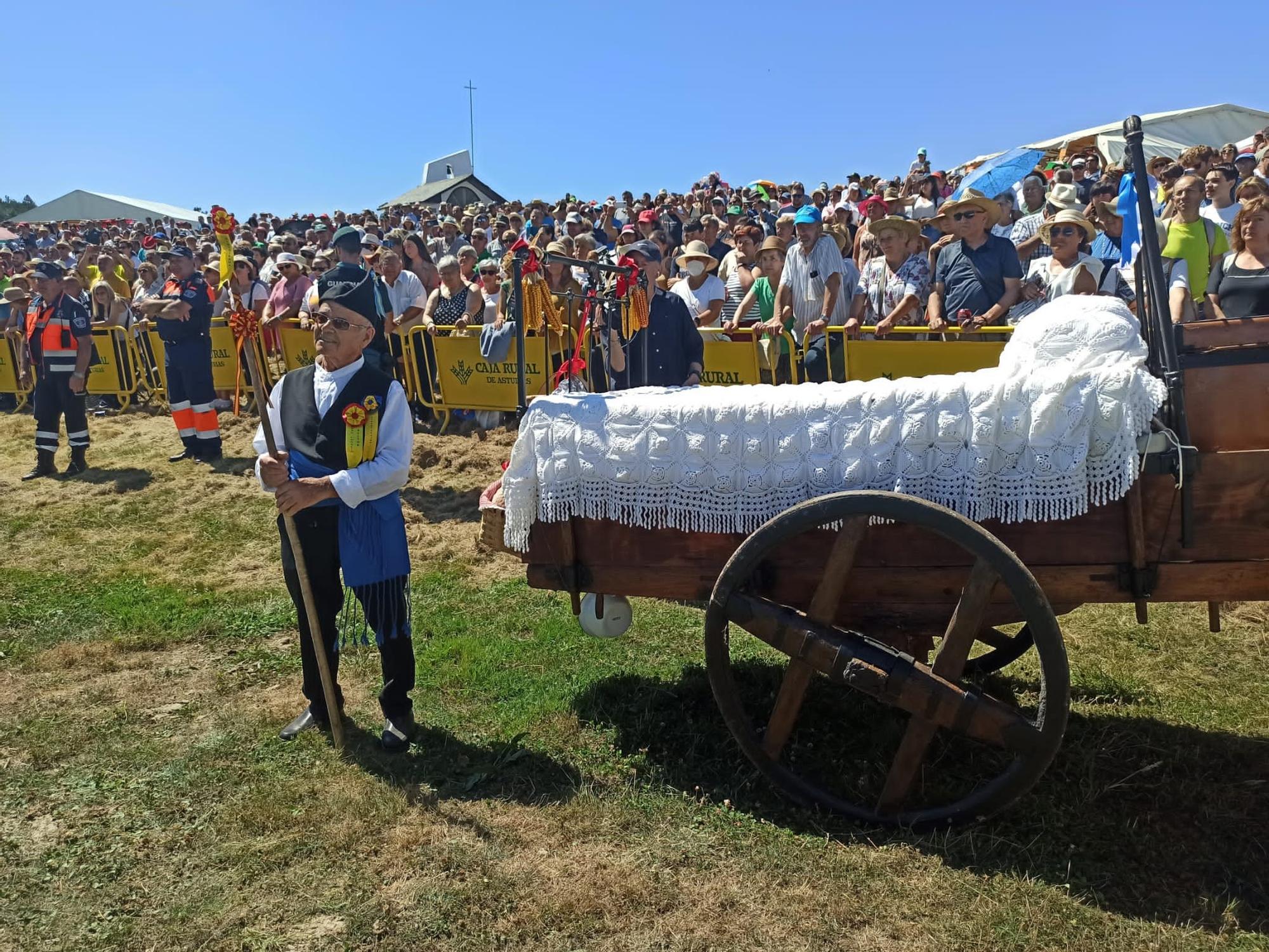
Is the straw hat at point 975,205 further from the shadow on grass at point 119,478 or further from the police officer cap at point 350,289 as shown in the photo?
the shadow on grass at point 119,478

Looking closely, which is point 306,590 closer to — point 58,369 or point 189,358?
point 189,358

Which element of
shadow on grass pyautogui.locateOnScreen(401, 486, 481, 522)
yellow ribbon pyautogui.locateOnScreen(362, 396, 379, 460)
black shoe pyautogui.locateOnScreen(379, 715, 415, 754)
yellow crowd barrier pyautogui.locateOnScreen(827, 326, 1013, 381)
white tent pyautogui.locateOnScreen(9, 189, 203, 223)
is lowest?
black shoe pyautogui.locateOnScreen(379, 715, 415, 754)

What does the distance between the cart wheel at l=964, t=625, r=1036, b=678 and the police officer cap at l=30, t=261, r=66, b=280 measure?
383 inches

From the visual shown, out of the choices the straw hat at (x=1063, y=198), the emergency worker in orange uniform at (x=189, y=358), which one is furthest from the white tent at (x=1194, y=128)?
the emergency worker in orange uniform at (x=189, y=358)

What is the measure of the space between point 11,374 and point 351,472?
13.6 meters

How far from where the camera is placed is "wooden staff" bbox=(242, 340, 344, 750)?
3600 millimetres

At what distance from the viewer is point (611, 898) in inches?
112

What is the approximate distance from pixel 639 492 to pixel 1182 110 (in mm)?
19546

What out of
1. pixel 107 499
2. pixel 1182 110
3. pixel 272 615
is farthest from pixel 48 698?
pixel 1182 110

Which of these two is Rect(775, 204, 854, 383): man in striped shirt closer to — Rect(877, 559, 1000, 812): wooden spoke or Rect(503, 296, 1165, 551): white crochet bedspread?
Rect(503, 296, 1165, 551): white crochet bedspread

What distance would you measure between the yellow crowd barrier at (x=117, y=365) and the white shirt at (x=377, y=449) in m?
10.9

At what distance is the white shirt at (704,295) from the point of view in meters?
7.96

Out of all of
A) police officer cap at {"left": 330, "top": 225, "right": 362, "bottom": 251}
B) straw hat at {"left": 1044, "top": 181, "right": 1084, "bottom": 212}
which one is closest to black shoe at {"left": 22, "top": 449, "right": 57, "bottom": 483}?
police officer cap at {"left": 330, "top": 225, "right": 362, "bottom": 251}

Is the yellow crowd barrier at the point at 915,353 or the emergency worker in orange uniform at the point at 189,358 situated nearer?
the yellow crowd barrier at the point at 915,353
